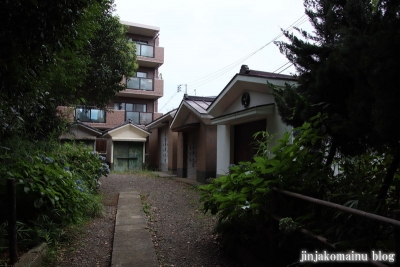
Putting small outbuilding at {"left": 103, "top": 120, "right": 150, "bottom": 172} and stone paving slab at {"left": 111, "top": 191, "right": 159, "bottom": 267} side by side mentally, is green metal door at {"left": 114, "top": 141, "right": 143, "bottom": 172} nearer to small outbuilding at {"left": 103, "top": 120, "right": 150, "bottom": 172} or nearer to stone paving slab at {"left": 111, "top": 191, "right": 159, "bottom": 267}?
small outbuilding at {"left": 103, "top": 120, "right": 150, "bottom": 172}

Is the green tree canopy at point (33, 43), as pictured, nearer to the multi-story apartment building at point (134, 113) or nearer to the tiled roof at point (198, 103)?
the tiled roof at point (198, 103)

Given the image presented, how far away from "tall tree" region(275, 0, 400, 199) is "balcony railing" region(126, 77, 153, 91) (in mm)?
19974

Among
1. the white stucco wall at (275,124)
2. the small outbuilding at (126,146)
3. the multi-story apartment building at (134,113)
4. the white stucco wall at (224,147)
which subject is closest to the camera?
the white stucco wall at (275,124)

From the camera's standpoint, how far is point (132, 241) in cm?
437

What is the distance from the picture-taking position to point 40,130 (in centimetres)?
688

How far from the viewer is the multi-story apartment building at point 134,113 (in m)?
19.9

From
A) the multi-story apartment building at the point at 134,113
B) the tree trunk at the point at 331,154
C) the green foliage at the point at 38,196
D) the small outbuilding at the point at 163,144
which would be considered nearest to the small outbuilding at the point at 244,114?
the tree trunk at the point at 331,154

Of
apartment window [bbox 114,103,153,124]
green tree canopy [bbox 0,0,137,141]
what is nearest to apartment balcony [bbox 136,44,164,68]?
apartment window [bbox 114,103,153,124]

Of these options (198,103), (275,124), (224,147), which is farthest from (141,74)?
(275,124)

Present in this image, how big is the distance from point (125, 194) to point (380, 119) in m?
7.72

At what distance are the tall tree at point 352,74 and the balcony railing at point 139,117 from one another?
19857 mm

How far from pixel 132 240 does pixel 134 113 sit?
19.2 m

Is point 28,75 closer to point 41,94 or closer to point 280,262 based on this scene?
point 41,94

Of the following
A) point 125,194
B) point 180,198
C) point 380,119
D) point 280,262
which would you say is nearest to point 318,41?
point 380,119
